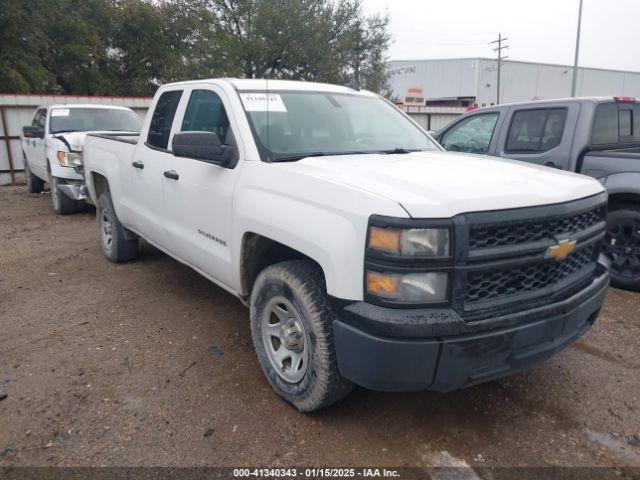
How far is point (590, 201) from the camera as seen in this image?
2719 millimetres

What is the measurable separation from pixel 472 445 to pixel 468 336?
2.48 ft

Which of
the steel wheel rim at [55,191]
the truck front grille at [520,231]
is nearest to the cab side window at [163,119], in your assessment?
the truck front grille at [520,231]

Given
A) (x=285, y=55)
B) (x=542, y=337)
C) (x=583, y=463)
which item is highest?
(x=285, y=55)

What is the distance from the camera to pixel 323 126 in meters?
3.50

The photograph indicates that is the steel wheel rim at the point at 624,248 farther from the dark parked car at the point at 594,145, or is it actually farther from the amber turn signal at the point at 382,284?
the amber turn signal at the point at 382,284

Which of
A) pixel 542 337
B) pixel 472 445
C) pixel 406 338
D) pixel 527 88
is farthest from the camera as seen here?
pixel 527 88

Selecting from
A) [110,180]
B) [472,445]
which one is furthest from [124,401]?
[110,180]

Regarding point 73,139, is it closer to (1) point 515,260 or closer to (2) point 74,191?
(2) point 74,191

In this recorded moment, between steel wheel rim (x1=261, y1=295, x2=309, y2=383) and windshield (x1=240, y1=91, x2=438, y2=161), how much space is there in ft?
3.03

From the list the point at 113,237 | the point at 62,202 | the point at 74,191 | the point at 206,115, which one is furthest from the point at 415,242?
the point at 62,202

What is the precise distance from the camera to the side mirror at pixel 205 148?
120 inches

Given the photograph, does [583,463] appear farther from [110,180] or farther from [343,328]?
[110,180]

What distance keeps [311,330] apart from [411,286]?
0.63 metres

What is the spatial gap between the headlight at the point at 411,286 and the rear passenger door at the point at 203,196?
1316 millimetres
